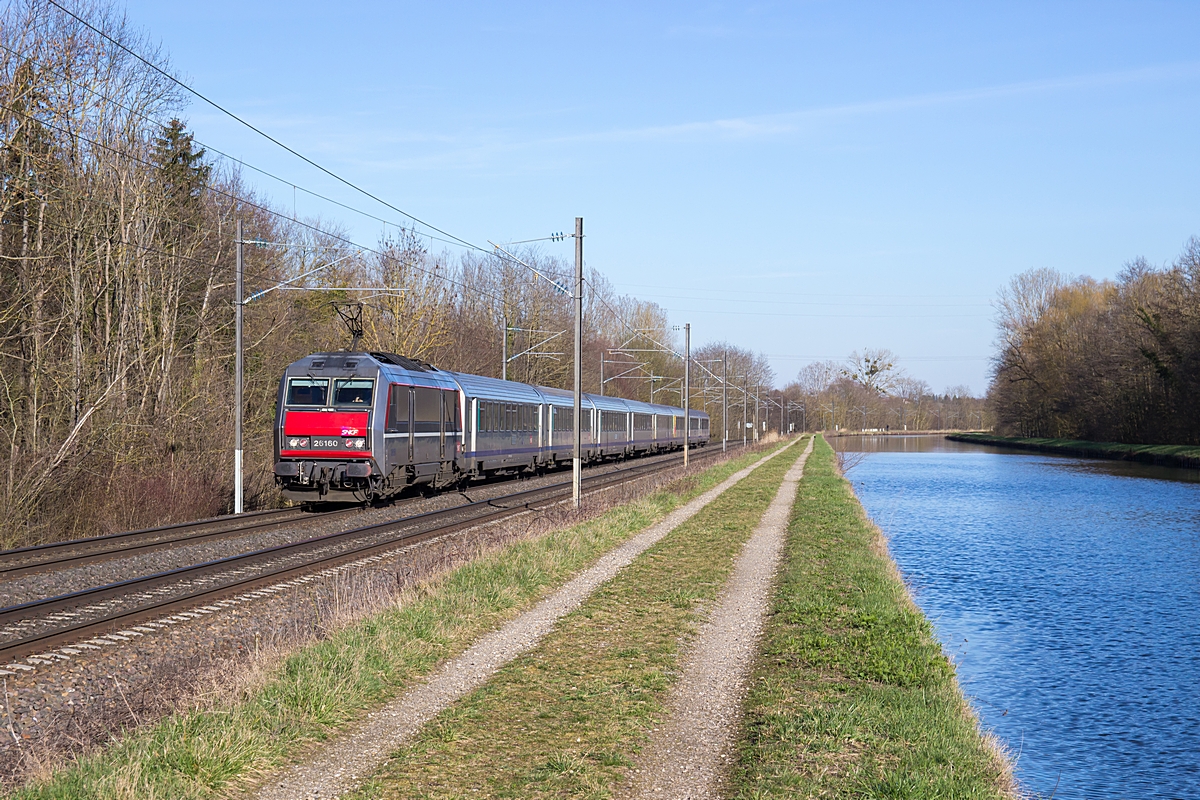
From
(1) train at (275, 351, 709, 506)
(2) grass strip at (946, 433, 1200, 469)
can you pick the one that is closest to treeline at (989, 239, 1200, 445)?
(2) grass strip at (946, 433, 1200, 469)

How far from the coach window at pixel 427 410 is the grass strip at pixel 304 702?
430 inches

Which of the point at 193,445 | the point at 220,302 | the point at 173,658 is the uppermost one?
the point at 220,302

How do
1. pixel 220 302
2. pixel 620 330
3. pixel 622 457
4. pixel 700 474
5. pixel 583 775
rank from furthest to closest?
1. pixel 620 330
2. pixel 622 457
3. pixel 700 474
4. pixel 220 302
5. pixel 583 775

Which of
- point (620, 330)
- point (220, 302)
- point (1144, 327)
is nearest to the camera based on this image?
point (220, 302)

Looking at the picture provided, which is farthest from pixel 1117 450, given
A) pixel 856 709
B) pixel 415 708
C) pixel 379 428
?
pixel 415 708

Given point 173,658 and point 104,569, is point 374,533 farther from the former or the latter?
point 173,658

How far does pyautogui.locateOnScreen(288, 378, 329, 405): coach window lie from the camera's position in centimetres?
2266

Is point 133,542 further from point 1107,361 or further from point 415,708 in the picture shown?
point 1107,361

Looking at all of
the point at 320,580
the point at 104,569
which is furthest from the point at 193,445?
the point at 320,580

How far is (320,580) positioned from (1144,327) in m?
65.2

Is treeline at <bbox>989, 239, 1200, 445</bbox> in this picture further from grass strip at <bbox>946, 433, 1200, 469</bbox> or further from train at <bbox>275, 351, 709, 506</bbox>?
train at <bbox>275, 351, 709, 506</bbox>

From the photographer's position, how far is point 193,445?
1009 inches

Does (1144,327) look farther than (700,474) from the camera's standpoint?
Yes

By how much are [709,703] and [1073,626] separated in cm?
944
